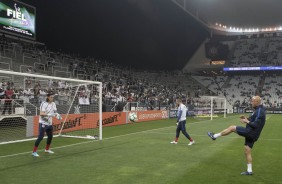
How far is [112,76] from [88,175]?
33029mm

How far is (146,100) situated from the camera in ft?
123

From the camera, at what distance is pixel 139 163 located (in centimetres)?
1077

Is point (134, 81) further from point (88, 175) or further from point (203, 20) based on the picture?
point (88, 175)

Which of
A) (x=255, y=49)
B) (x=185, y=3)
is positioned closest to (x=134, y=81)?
(x=185, y=3)

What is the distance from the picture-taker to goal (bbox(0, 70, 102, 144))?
19.3 m

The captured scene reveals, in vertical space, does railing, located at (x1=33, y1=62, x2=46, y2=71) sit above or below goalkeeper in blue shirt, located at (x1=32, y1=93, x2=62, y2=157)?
above

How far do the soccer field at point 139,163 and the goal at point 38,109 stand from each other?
12.3ft

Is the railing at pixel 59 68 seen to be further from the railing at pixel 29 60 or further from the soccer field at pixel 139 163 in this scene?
the soccer field at pixel 139 163

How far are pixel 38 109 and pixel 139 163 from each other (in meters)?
12.6

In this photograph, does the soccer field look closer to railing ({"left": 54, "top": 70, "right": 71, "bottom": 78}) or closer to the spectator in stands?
the spectator in stands

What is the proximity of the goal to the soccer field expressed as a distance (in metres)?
3.74

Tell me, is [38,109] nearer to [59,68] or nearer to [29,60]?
[29,60]

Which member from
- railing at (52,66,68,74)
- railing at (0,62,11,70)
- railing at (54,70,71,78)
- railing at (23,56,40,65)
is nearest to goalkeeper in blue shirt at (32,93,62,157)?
railing at (0,62,11,70)

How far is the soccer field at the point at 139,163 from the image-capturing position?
8727 millimetres
